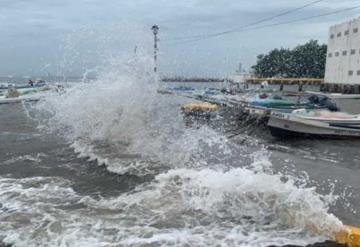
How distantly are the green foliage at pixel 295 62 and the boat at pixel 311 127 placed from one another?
8894 centimetres

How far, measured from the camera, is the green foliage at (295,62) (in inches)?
4432

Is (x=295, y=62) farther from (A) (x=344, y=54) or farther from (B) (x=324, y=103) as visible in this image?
(B) (x=324, y=103)

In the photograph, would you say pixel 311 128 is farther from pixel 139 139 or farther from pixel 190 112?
pixel 139 139

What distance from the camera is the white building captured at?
77.6m

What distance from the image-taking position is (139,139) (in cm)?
1702

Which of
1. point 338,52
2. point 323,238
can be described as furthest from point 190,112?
point 338,52

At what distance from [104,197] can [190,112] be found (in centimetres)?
2536

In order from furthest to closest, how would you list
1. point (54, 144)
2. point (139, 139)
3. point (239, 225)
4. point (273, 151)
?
point (273, 151) → point (54, 144) → point (139, 139) → point (239, 225)

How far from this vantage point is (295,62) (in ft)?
381

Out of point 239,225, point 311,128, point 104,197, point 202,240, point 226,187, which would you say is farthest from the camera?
point 311,128

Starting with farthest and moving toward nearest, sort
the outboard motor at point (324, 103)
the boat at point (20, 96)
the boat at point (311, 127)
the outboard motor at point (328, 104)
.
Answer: the boat at point (20, 96), the outboard motor at point (324, 103), the outboard motor at point (328, 104), the boat at point (311, 127)

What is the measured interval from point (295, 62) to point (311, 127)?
9304cm

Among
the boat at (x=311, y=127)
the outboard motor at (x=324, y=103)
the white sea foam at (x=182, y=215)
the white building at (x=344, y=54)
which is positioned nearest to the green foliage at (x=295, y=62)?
the white building at (x=344, y=54)

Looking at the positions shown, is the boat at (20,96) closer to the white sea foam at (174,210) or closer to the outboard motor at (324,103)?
the outboard motor at (324,103)
